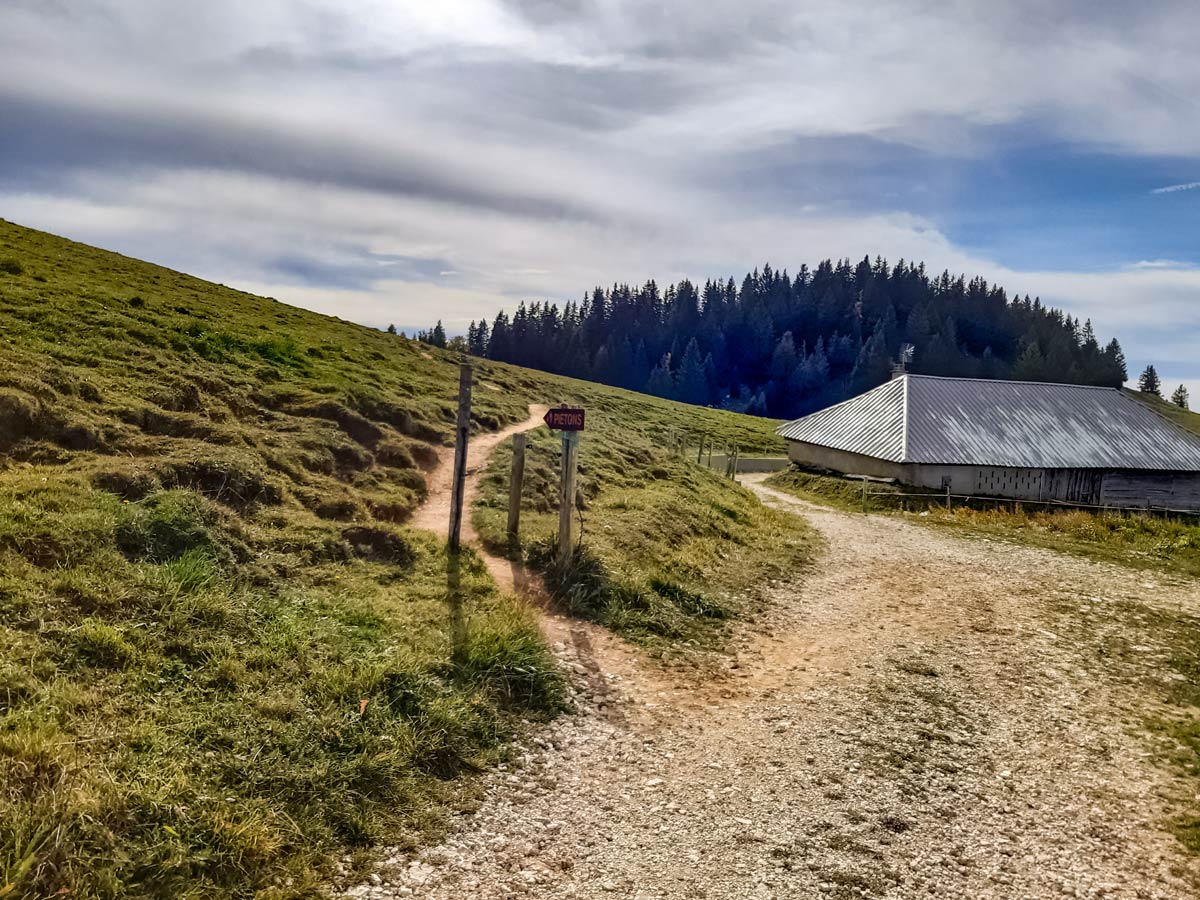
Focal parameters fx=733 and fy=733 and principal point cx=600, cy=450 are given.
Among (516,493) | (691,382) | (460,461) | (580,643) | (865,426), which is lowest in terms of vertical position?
(580,643)

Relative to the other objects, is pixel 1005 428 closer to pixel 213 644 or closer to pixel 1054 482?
pixel 1054 482

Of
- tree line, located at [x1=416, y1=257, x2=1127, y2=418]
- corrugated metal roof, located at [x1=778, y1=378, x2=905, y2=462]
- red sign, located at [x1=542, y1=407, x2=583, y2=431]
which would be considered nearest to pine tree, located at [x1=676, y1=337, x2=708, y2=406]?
tree line, located at [x1=416, y1=257, x2=1127, y2=418]

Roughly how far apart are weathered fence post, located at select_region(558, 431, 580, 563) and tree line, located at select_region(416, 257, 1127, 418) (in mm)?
110604

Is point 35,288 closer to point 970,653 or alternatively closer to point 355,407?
point 355,407

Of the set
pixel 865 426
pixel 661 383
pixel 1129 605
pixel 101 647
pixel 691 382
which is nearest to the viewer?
pixel 101 647

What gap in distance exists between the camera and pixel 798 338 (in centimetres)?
15100

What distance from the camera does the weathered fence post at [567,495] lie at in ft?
45.1

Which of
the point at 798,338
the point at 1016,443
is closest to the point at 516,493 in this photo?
the point at 1016,443

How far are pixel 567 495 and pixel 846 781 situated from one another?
7.07 meters

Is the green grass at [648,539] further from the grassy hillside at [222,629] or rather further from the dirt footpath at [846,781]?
the dirt footpath at [846,781]

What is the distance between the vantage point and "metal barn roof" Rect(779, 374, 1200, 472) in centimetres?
3625

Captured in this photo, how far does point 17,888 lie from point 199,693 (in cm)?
268

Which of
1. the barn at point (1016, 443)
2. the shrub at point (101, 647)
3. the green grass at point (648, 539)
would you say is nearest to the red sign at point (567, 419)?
the green grass at point (648, 539)

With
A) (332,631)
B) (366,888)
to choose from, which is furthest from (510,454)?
(366,888)
